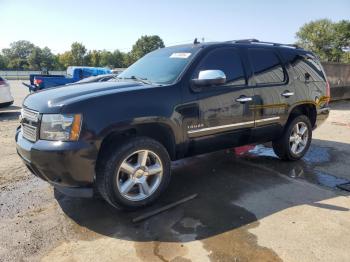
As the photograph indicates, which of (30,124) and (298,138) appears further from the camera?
(298,138)

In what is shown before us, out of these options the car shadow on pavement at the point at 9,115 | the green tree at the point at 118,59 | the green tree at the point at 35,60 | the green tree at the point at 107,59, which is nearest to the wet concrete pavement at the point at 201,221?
the car shadow on pavement at the point at 9,115

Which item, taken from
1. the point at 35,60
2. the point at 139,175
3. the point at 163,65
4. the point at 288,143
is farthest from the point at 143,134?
the point at 35,60

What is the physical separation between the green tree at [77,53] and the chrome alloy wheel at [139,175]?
77.8 m

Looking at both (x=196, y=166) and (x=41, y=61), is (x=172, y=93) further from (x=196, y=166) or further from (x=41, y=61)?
(x=41, y=61)

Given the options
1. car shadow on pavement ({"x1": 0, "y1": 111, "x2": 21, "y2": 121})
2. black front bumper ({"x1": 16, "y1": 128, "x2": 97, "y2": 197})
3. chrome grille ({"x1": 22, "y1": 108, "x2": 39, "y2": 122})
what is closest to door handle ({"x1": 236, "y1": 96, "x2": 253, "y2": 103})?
black front bumper ({"x1": 16, "y1": 128, "x2": 97, "y2": 197})

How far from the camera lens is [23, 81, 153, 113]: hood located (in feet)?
11.1

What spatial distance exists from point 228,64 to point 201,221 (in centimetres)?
219

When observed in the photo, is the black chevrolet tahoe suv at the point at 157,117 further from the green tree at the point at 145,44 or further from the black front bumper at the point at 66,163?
the green tree at the point at 145,44

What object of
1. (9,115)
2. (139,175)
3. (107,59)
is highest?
(107,59)

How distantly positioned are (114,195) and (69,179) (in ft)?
1.64

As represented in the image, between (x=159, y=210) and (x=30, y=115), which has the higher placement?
(x=30, y=115)

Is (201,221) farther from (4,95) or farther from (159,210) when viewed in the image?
(4,95)

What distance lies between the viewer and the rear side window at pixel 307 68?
557cm

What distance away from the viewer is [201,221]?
3.57 meters
